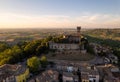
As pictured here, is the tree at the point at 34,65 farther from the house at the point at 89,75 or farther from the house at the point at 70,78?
the house at the point at 89,75

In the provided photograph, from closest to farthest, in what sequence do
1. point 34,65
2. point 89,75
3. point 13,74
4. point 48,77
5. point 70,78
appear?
point 13,74
point 48,77
point 70,78
point 89,75
point 34,65

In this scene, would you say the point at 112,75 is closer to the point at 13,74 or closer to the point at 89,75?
the point at 89,75

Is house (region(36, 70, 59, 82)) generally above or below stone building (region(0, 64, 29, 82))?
below

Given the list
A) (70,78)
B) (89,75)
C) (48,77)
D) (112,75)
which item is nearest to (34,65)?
(48,77)

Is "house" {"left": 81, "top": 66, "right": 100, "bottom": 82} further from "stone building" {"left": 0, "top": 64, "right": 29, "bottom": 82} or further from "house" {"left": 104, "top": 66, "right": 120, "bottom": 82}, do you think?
"stone building" {"left": 0, "top": 64, "right": 29, "bottom": 82}

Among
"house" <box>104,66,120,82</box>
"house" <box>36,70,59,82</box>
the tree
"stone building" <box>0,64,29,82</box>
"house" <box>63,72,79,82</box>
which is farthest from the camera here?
the tree

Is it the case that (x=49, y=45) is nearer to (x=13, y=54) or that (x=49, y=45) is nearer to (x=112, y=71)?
(x=13, y=54)

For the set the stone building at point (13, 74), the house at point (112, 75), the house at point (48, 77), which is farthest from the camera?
the house at point (112, 75)

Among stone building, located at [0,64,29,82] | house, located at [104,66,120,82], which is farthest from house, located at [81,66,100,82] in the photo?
stone building, located at [0,64,29,82]

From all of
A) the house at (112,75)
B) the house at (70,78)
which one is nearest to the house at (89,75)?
the house at (70,78)

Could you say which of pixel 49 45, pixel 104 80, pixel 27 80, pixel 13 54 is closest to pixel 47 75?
pixel 27 80

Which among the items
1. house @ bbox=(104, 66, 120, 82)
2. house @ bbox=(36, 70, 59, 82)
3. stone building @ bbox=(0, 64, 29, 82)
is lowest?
house @ bbox=(104, 66, 120, 82)

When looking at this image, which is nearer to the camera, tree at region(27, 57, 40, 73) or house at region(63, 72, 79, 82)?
house at region(63, 72, 79, 82)
